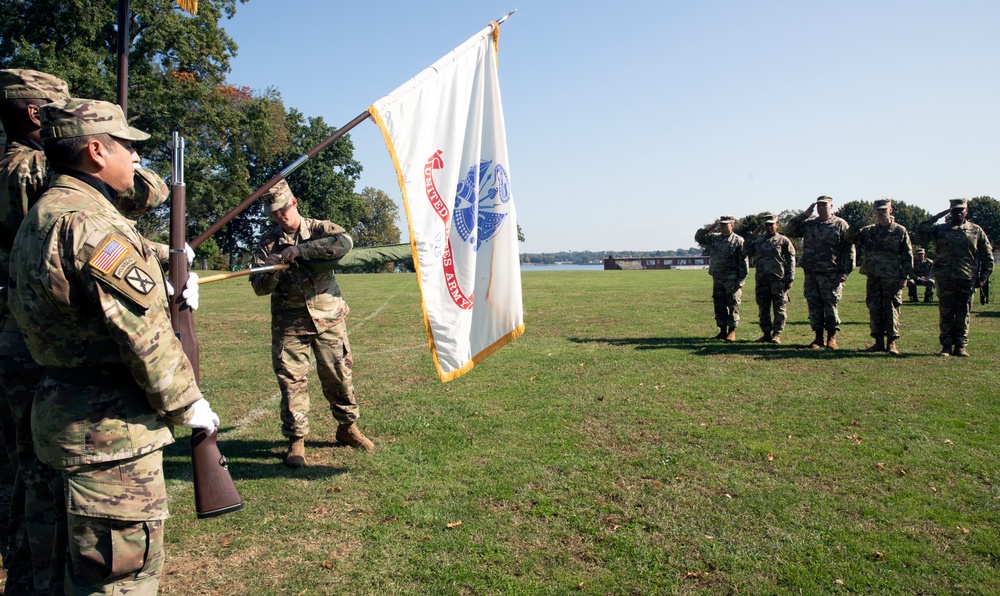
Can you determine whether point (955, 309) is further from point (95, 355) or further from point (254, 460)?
point (95, 355)

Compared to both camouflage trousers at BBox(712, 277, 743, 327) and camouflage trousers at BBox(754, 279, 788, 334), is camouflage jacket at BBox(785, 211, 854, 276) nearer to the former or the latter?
camouflage trousers at BBox(754, 279, 788, 334)

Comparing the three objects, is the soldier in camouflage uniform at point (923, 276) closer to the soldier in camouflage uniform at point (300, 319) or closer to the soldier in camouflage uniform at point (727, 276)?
the soldier in camouflage uniform at point (727, 276)

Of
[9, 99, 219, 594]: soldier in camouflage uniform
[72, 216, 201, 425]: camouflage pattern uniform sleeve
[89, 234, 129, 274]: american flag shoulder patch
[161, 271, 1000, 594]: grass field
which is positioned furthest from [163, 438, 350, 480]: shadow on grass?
[89, 234, 129, 274]: american flag shoulder patch

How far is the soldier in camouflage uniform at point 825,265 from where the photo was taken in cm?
1176

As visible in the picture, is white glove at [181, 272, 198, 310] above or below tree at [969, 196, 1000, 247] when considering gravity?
below

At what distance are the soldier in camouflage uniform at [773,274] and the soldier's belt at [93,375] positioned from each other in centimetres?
1186

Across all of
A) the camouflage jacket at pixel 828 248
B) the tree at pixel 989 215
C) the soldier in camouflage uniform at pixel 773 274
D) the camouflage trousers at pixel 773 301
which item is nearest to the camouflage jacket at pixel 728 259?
the soldier in camouflage uniform at pixel 773 274

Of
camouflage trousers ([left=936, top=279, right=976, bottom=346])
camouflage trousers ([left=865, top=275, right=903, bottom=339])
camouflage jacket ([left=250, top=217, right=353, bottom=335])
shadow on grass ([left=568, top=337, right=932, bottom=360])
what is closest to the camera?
camouflage jacket ([left=250, top=217, right=353, bottom=335])

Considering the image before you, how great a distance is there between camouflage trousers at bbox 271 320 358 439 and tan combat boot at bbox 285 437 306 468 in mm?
66

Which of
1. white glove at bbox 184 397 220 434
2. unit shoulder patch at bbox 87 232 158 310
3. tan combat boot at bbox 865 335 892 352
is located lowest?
tan combat boot at bbox 865 335 892 352

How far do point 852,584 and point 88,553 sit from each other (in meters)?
3.86

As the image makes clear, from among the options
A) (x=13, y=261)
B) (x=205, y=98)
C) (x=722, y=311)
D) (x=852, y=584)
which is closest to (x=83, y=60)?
(x=205, y=98)

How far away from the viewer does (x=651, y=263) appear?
80.4 m

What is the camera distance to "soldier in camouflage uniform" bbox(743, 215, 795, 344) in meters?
12.5
